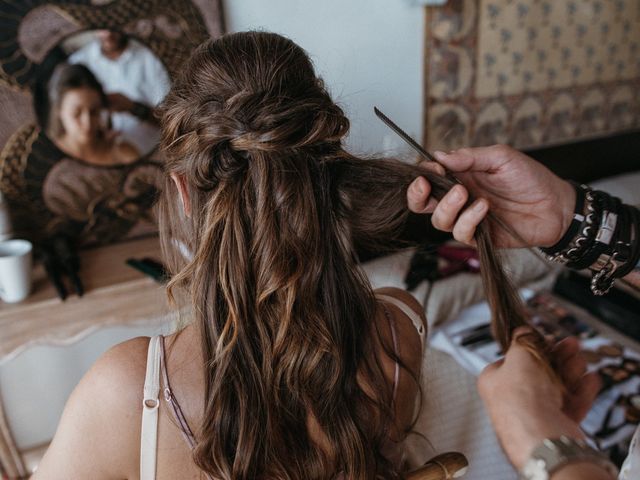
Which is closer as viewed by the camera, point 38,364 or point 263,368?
point 263,368

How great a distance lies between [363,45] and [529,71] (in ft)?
2.67

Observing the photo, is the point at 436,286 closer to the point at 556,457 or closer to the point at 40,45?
the point at 556,457

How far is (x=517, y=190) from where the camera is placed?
907 mm

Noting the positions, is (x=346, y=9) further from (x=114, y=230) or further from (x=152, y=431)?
(x=152, y=431)

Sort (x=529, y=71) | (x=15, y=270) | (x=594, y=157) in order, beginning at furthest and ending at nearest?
(x=594, y=157), (x=529, y=71), (x=15, y=270)

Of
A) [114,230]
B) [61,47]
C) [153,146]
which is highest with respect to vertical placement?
[61,47]

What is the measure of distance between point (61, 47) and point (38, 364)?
86 centimetres

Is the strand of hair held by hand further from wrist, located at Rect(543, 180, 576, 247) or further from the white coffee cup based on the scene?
the white coffee cup

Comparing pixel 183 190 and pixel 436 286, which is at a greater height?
pixel 183 190

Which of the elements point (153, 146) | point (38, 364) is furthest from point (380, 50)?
point (38, 364)

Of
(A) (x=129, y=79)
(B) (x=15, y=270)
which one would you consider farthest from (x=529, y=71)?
(B) (x=15, y=270)

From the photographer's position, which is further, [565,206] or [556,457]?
[565,206]

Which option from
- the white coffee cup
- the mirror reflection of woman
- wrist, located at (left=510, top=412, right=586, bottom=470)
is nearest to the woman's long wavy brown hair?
wrist, located at (left=510, top=412, right=586, bottom=470)

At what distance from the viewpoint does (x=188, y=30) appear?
150 centimetres
